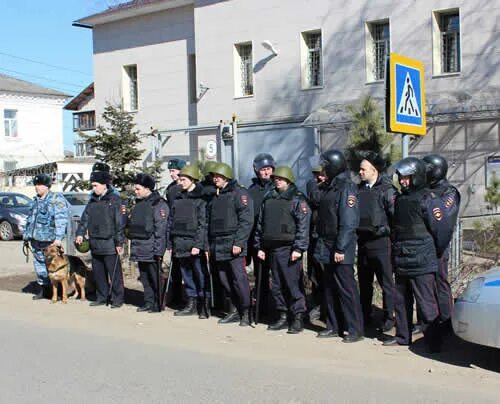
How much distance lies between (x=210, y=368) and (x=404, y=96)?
3799 millimetres

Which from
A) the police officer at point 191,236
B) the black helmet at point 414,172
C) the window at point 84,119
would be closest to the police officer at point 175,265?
the police officer at point 191,236

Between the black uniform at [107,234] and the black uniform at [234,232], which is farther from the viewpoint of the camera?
the black uniform at [107,234]

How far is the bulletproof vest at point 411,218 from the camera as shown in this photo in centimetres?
749

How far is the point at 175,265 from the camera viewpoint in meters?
10.6

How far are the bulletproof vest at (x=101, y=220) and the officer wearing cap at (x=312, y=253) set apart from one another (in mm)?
2980

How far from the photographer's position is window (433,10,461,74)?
19.7m

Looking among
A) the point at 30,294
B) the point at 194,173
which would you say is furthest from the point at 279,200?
the point at 30,294

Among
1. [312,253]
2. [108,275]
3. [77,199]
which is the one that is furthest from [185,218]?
[77,199]

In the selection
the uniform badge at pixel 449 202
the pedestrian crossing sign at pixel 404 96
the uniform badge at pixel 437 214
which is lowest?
the uniform badge at pixel 437 214

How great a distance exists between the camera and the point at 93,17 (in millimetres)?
27703

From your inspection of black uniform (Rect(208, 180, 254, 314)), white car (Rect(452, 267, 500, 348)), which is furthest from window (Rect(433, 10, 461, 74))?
white car (Rect(452, 267, 500, 348))

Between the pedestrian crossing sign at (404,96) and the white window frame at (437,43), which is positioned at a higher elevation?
the white window frame at (437,43)

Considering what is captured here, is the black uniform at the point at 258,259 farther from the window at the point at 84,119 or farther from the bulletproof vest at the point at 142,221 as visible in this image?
the window at the point at 84,119

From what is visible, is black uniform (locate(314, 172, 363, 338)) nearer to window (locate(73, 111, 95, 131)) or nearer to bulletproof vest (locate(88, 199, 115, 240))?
bulletproof vest (locate(88, 199, 115, 240))
